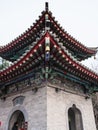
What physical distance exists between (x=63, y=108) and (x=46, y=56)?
2445mm

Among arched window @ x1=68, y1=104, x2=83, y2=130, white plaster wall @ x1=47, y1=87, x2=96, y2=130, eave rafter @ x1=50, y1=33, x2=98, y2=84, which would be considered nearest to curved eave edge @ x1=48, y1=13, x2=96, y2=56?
eave rafter @ x1=50, y1=33, x2=98, y2=84

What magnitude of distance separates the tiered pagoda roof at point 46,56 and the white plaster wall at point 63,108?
75cm

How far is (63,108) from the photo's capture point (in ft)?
24.7

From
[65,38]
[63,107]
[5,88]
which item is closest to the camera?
[63,107]

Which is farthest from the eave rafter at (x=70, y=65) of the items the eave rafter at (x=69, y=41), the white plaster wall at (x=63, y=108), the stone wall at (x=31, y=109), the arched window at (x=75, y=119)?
the eave rafter at (x=69, y=41)

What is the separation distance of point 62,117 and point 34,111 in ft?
3.67

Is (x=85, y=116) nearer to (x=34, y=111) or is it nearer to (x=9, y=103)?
(x=34, y=111)

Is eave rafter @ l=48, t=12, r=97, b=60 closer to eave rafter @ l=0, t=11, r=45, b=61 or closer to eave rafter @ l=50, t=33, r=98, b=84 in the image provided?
eave rafter @ l=0, t=11, r=45, b=61

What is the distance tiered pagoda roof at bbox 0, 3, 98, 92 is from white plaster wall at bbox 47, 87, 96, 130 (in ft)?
2.46

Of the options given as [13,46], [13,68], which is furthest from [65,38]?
[13,68]

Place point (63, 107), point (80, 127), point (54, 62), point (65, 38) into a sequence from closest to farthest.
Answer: point (54, 62)
point (63, 107)
point (80, 127)
point (65, 38)

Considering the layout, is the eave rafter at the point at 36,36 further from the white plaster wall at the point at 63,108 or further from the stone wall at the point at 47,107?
the white plaster wall at the point at 63,108

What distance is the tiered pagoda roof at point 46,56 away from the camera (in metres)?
6.36

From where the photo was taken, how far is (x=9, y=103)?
27.3ft
